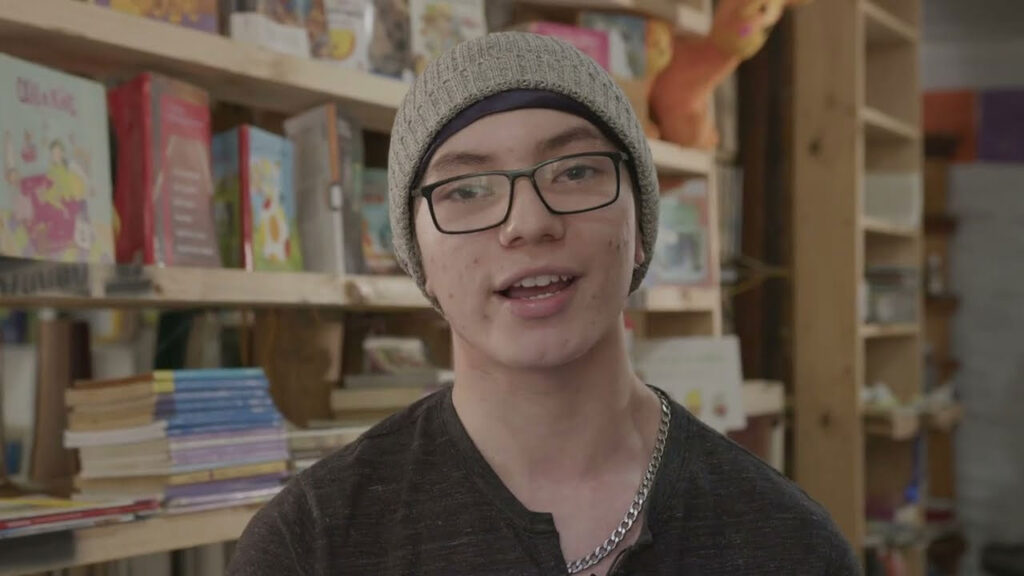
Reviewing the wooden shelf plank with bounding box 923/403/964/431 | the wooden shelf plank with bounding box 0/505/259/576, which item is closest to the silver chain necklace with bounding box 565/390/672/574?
the wooden shelf plank with bounding box 0/505/259/576

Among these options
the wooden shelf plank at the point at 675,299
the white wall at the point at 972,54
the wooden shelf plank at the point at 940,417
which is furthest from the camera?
the white wall at the point at 972,54

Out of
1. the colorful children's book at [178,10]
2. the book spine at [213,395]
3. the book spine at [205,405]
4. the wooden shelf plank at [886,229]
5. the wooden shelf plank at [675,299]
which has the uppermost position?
the colorful children's book at [178,10]

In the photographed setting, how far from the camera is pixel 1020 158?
5.41 m

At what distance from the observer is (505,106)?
108 centimetres

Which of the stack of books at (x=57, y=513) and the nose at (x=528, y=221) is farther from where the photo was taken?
the stack of books at (x=57, y=513)

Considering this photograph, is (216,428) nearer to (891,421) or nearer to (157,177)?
(157,177)

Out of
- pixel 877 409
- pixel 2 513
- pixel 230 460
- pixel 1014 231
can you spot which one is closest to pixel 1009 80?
pixel 1014 231

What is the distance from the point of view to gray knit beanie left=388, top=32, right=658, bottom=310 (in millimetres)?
1083

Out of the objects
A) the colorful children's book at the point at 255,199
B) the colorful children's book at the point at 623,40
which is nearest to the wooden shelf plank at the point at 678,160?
the colorful children's book at the point at 623,40

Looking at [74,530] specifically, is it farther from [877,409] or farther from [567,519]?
[877,409]

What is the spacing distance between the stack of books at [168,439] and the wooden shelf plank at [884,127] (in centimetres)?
269

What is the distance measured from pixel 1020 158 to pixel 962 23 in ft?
2.62

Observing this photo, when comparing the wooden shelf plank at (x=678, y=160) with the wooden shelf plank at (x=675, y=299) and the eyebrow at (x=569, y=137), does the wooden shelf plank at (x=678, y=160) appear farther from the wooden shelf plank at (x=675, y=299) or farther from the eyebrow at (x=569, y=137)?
the eyebrow at (x=569, y=137)

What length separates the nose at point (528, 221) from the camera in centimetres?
103
